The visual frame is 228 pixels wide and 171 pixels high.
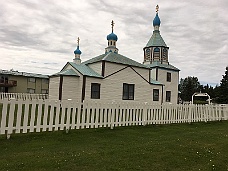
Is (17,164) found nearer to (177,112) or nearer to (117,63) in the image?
(177,112)

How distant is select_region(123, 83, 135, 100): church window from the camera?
2241 centimetres

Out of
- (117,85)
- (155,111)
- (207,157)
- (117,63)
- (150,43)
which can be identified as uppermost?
(150,43)

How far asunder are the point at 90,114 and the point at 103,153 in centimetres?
475

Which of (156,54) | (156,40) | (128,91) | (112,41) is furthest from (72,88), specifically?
(156,40)

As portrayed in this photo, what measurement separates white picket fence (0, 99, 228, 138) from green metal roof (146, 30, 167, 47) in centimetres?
1774

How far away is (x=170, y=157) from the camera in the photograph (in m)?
5.27

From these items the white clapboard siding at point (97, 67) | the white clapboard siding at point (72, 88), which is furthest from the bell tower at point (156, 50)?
the white clapboard siding at point (72, 88)

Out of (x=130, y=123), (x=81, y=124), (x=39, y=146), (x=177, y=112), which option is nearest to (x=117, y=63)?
(x=177, y=112)

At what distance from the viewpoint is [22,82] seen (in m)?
41.6

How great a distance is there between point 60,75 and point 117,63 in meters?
5.79

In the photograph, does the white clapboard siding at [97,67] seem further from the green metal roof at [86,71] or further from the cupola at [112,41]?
the cupola at [112,41]

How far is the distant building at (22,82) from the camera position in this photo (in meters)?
39.9

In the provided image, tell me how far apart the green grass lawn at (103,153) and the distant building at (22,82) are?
121 feet

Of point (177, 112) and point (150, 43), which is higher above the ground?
point (150, 43)
